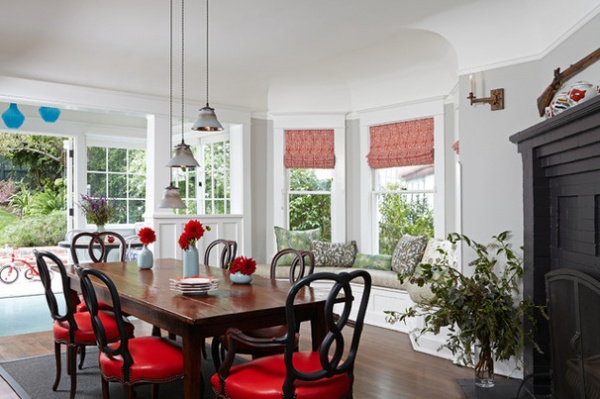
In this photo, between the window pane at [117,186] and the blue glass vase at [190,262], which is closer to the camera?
the blue glass vase at [190,262]

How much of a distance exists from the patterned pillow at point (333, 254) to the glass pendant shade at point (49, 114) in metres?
4.10

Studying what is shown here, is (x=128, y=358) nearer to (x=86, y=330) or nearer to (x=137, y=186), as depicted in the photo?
(x=86, y=330)

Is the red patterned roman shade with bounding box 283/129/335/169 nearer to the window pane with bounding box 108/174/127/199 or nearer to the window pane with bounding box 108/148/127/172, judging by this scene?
the window pane with bounding box 108/174/127/199

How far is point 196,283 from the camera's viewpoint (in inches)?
120

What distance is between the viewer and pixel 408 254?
5500mm

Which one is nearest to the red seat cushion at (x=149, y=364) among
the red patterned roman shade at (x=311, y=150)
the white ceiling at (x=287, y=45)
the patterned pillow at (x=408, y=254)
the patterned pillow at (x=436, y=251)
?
the white ceiling at (x=287, y=45)

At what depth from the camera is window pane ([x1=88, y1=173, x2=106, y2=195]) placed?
26.8 ft

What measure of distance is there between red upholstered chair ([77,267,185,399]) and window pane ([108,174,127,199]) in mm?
5525

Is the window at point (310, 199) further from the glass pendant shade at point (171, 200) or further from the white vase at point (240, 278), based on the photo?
the white vase at point (240, 278)

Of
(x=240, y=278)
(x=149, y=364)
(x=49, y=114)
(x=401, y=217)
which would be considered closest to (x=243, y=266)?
(x=240, y=278)

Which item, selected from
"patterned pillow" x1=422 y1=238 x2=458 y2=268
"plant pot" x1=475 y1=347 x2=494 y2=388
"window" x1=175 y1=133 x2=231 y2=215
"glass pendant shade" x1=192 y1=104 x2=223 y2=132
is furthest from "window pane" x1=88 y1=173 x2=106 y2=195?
"plant pot" x1=475 y1=347 x2=494 y2=388

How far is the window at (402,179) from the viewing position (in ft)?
19.0

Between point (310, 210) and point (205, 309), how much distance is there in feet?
13.1

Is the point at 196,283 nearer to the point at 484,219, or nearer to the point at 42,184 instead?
the point at 484,219
